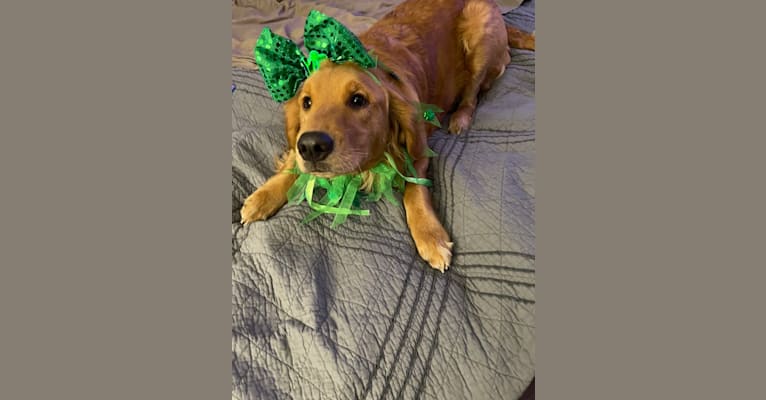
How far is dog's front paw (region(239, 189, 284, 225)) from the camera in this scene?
2.21m

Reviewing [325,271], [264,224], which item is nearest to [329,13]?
[264,224]

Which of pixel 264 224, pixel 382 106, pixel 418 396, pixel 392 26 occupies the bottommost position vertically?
pixel 418 396

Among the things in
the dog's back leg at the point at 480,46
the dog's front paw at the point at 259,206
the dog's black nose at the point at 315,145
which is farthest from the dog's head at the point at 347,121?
the dog's back leg at the point at 480,46

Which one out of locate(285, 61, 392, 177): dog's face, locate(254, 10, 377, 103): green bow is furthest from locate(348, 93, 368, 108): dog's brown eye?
locate(254, 10, 377, 103): green bow

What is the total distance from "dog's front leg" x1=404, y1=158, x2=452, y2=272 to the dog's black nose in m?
0.47

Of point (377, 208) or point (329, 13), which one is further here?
point (329, 13)

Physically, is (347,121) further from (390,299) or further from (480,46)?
(480,46)

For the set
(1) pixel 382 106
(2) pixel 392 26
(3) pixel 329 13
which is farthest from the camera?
(3) pixel 329 13

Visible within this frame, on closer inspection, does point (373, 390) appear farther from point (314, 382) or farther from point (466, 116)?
point (466, 116)

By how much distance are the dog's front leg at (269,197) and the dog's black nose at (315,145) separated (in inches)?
16.8

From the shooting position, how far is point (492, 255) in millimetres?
1999

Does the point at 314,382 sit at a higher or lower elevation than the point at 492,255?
lower

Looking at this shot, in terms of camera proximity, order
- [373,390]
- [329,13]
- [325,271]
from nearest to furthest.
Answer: [373,390] → [325,271] → [329,13]

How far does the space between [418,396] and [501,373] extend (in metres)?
0.30
